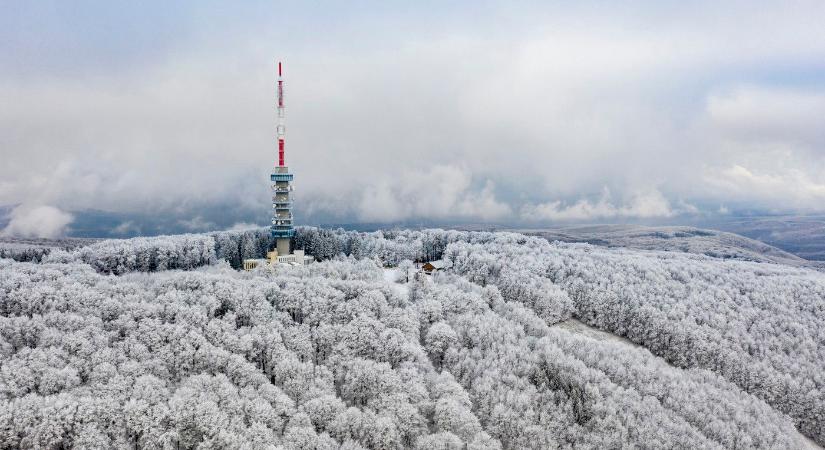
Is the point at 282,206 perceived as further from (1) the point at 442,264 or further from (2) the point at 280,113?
(1) the point at 442,264

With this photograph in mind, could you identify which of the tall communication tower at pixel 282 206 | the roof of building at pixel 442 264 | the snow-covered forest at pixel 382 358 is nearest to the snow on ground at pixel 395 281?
the snow-covered forest at pixel 382 358

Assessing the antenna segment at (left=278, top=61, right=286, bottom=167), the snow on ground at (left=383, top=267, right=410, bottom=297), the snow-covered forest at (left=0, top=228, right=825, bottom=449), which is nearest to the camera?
the snow-covered forest at (left=0, top=228, right=825, bottom=449)

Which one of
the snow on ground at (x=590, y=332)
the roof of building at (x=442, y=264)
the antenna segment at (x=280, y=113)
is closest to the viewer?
the snow on ground at (x=590, y=332)

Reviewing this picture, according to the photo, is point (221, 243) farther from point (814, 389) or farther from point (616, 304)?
point (814, 389)

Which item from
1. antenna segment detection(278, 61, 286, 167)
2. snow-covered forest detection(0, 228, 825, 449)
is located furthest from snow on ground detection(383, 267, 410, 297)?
antenna segment detection(278, 61, 286, 167)

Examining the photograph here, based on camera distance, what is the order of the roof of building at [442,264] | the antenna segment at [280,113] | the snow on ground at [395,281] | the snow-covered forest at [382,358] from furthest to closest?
the roof of building at [442,264]
the antenna segment at [280,113]
the snow on ground at [395,281]
the snow-covered forest at [382,358]

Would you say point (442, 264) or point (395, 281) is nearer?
point (395, 281)

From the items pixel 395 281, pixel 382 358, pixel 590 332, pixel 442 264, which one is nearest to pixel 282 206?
pixel 395 281

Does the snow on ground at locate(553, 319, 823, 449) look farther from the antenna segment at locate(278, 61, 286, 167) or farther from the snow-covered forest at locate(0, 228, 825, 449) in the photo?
the antenna segment at locate(278, 61, 286, 167)

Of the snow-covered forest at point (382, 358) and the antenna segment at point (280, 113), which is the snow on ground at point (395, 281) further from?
the antenna segment at point (280, 113)

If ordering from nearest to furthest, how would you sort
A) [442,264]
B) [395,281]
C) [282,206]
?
[395,281], [282,206], [442,264]
